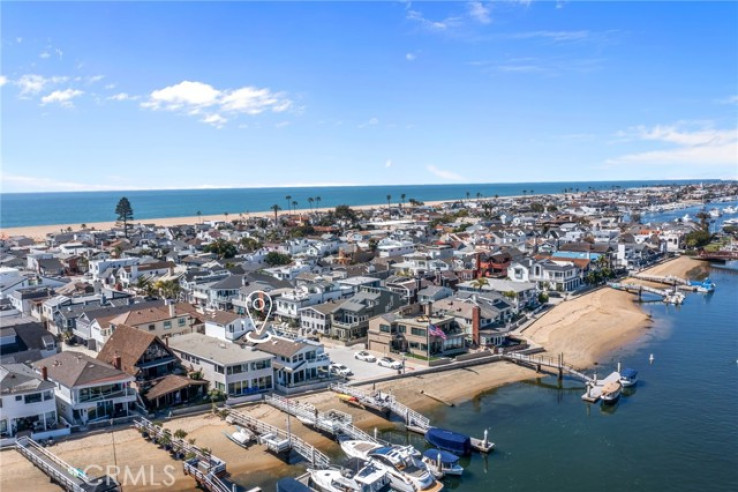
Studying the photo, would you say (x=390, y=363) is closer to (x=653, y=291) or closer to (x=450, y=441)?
(x=450, y=441)

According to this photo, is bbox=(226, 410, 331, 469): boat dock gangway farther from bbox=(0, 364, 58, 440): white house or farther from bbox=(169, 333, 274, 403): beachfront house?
bbox=(0, 364, 58, 440): white house

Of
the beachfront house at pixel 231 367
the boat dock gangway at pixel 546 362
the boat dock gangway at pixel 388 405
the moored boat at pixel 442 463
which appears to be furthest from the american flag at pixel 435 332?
the moored boat at pixel 442 463

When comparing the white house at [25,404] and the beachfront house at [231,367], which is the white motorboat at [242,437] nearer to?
the beachfront house at [231,367]

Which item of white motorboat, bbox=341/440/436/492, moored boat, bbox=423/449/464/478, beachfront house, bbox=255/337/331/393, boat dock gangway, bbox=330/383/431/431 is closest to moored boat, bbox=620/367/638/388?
boat dock gangway, bbox=330/383/431/431

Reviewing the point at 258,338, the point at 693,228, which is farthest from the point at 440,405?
the point at 693,228

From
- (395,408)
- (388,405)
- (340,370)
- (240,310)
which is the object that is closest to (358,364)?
(340,370)

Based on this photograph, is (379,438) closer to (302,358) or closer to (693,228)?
(302,358)
